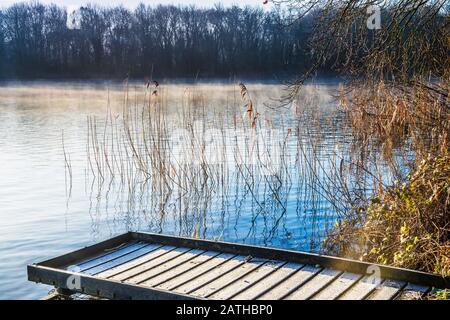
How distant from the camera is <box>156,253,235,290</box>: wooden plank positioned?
11.4 ft

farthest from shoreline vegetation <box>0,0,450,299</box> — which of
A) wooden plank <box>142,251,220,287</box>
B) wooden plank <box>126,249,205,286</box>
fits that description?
wooden plank <box>126,249,205,286</box>

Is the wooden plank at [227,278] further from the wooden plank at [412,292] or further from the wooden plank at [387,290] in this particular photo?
the wooden plank at [412,292]

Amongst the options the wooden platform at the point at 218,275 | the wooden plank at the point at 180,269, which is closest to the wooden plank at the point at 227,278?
the wooden platform at the point at 218,275

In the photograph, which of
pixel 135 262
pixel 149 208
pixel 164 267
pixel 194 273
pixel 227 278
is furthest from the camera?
pixel 149 208

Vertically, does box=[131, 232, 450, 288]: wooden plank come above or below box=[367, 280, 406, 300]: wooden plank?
above

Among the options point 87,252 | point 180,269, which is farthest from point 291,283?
point 87,252

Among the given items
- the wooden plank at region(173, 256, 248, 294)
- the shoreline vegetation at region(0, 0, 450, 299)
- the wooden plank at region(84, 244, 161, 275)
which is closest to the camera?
the wooden plank at region(173, 256, 248, 294)

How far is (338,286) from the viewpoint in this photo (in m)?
3.42

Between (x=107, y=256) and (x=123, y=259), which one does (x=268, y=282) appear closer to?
(x=123, y=259)

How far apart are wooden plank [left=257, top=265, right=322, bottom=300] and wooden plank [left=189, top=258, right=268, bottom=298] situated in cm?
28

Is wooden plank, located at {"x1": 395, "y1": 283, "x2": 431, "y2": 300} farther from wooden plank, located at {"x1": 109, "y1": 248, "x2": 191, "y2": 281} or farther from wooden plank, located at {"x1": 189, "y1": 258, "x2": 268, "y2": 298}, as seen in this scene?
wooden plank, located at {"x1": 109, "y1": 248, "x2": 191, "y2": 281}

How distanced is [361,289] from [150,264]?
144 centimetres

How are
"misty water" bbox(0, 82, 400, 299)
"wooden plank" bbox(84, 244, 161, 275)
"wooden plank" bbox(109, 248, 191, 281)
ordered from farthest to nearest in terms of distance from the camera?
"misty water" bbox(0, 82, 400, 299) < "wooden plank" bbox(84, 244, 161, 275) < "wooden plank" bbox(109, 248, 191, 281)

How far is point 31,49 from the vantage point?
123 ft
